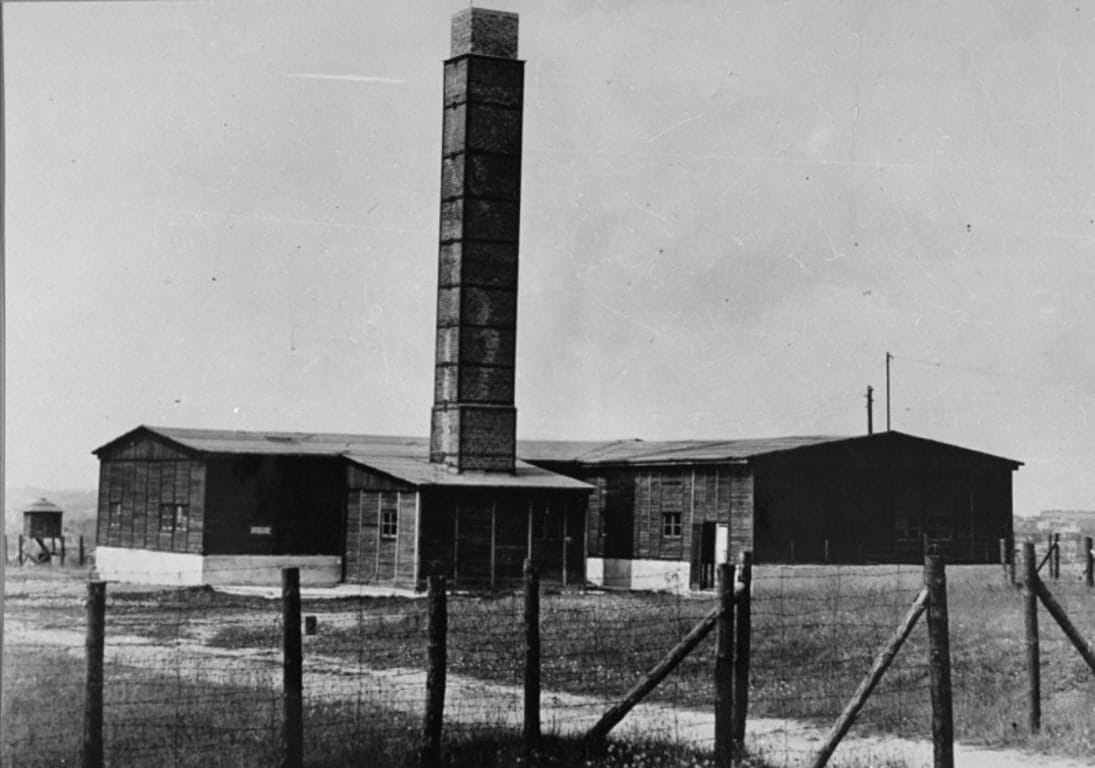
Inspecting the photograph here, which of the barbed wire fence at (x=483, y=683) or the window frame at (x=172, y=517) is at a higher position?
the window frame at (x=172, y=517)

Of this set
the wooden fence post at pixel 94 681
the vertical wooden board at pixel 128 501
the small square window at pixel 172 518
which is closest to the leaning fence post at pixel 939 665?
the wooden fence post at pixel 94 681

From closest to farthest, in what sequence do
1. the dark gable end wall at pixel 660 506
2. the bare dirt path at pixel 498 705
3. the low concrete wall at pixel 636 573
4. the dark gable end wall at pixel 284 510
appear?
the bare dirt path at pixel 498 705, the dark gable end wall at pixel 284 510, the dark gable end wall at pixel 660 506, the low concrete wall at pixel 636 573

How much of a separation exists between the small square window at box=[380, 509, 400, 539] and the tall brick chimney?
182 cm

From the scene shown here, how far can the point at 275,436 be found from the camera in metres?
29.8

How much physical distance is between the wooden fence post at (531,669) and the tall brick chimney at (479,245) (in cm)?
2035

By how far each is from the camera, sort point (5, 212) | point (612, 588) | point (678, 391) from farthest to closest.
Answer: point (612, 588)
point (678, 391)
point (5, 212)

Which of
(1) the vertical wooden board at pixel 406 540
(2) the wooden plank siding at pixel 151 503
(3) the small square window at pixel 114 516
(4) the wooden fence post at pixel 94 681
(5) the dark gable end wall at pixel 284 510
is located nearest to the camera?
(4) the wooden fence post at pixel 94 681

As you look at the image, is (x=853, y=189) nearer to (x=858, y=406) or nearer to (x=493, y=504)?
(x=858, y=406)

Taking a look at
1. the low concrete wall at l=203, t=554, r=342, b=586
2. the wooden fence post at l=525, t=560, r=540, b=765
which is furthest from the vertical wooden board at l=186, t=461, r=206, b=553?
the wooden fence post at l=525, t=560, r=540, b=765

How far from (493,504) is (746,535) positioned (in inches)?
231

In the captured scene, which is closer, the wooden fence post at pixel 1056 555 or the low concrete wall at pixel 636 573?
the wooden fence post at pixel 1056 555

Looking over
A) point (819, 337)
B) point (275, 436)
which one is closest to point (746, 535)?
point (275, 436)

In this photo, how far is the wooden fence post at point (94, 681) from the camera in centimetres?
809

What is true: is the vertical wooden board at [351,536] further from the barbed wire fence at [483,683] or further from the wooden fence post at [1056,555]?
the wooden fence post at [1056,555]
